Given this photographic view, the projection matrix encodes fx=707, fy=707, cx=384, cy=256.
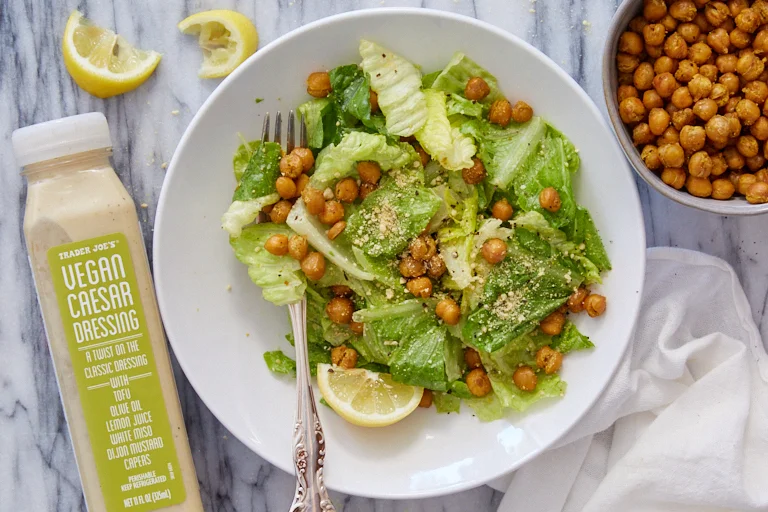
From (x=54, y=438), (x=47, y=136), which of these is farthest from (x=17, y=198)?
(x=54, y=438)

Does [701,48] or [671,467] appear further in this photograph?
[671,467]

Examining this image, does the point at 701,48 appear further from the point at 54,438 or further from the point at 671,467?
the point at 54,438

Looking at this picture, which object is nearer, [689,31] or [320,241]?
[689,31]

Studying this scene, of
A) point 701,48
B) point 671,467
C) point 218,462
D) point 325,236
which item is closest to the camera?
point 701,48

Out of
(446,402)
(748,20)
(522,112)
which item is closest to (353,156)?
(522,112)

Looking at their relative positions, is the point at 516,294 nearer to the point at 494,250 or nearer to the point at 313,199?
the point at 494,250

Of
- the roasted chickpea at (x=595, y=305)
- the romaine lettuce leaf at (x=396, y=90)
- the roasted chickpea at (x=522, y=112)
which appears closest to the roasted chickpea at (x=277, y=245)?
the romaine lettuce leaf at (x=396, y=90)

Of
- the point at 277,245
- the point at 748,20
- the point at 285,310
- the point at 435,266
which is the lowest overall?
the point at 285,310
